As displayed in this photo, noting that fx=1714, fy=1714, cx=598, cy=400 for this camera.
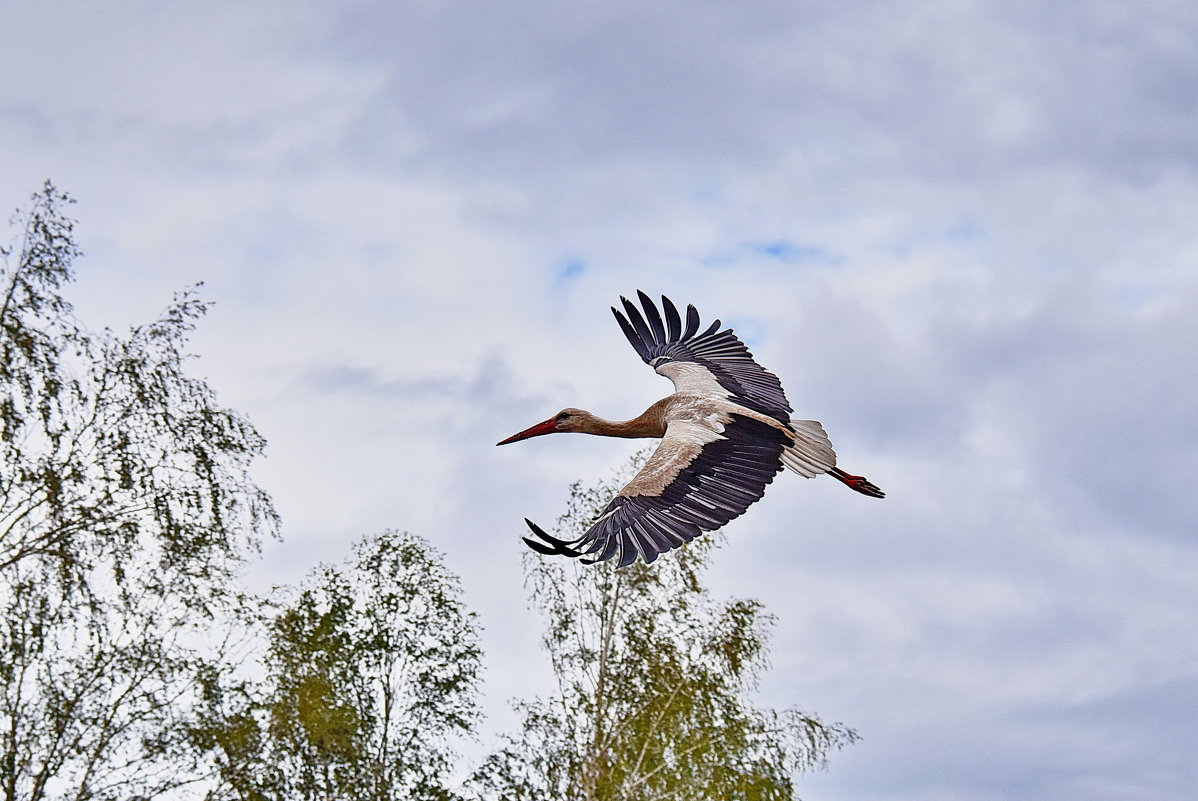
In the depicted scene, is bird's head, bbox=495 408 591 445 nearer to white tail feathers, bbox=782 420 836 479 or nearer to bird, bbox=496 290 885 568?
bird, bbox=496 290 885 568

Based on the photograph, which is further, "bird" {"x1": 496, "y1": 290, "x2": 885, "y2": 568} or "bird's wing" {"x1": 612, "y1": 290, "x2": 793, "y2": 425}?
"bird's wing" {"x1": 612, "y1": 290, "x2": 793, "y2": 425}

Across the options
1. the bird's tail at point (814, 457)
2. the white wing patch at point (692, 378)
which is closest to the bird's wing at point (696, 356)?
the white wing patch at point (692, 378)

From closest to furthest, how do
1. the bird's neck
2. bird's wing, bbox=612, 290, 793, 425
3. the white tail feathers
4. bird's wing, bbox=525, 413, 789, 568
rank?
bird's wing, bbox=525, 413, 789, 568, the white tail feathers, the bird's neck, bird's wing, bbox=612, 290, 793, 425

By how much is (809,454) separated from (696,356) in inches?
123

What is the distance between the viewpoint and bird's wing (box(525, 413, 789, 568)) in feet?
28.8

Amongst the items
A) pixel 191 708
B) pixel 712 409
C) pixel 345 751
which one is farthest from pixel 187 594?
pixel 712 409

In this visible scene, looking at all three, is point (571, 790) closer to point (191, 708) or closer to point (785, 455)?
point (191, 708)

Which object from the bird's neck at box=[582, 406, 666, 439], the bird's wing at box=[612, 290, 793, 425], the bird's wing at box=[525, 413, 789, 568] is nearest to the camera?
the bird's wing at box=[525, 413, 789, 568]

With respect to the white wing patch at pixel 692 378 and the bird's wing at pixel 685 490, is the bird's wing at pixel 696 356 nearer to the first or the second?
the white wing patch at pixel 692 378

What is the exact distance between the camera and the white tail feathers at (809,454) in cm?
1069

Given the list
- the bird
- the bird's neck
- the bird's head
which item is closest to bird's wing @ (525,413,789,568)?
the bird

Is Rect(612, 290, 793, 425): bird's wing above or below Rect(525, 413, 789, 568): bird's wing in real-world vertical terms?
above

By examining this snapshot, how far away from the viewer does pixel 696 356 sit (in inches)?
545

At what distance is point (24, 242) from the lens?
16.1 meters
